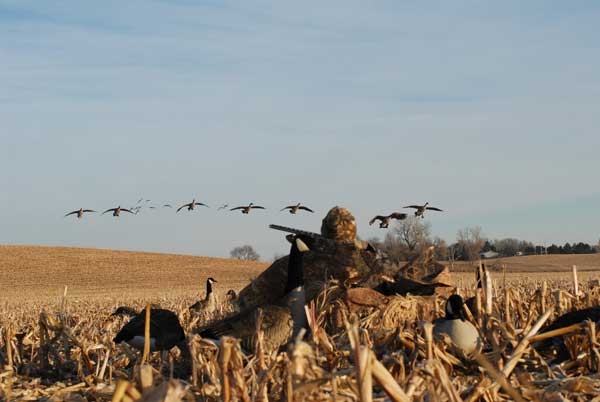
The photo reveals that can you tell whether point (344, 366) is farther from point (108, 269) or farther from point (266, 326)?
point (108, 269)

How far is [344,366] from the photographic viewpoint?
14.7 feet

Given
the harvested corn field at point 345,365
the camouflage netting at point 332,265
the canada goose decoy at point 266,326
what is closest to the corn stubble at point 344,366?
the harvested corn field at point 345,365

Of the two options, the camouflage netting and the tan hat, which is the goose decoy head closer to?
the camouflage netting

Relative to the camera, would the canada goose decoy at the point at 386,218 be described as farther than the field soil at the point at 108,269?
No

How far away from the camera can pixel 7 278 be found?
4550 cm

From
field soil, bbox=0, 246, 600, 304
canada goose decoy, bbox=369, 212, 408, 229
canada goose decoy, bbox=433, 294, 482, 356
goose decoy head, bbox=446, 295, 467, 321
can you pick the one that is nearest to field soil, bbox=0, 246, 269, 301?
field soil, bbox=0, 246, 600, 304

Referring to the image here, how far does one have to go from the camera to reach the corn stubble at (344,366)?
231 centimetres

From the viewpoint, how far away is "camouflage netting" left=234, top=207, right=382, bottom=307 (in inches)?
297

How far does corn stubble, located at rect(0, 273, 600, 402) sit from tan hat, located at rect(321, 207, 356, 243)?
3.68 feet

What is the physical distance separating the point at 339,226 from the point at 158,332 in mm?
2627

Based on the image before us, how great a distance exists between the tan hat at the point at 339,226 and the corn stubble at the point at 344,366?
1.12 meters

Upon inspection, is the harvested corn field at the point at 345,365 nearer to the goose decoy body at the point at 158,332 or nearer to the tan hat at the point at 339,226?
the goose decoy body at the point at 158,332

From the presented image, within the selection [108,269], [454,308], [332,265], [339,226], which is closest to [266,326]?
[454,308]

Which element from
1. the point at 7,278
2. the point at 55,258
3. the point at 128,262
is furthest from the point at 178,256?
the point at 7,278
